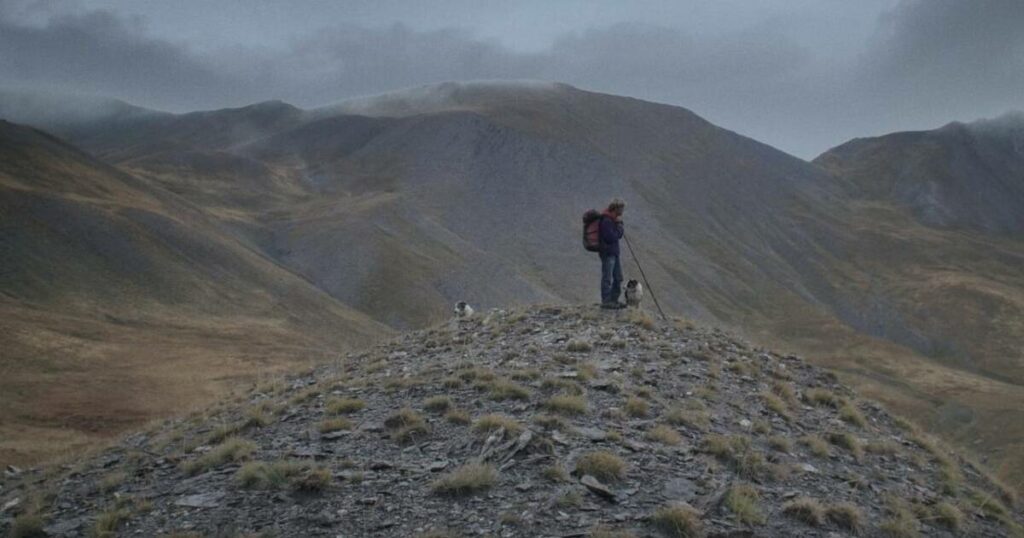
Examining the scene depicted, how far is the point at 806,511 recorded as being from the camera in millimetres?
8227

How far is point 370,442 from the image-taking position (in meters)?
9.65

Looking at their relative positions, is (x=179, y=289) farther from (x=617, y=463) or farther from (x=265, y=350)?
(x=617, y=463)

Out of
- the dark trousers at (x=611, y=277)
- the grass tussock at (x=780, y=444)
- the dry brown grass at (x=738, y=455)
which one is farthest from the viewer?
the dark trousers at (x=611, y=277)

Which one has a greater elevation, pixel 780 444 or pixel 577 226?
pixel 577 226

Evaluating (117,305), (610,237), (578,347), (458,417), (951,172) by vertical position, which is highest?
(951,172)

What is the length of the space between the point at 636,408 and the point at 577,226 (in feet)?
275

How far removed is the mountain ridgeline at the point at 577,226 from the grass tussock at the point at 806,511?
99.4 ft

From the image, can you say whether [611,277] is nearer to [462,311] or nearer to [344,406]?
[462,311]

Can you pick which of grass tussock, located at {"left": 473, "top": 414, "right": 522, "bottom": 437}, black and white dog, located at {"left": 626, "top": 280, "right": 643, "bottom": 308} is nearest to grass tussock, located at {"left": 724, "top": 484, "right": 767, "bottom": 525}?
grass tussock, located at {"left": 473, "top": 414, "right": 522, "bottom": 437}

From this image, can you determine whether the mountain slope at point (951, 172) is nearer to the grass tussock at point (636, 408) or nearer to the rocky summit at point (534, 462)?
the rocky summit at point (534, 462)

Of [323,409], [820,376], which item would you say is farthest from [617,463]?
[820,376]

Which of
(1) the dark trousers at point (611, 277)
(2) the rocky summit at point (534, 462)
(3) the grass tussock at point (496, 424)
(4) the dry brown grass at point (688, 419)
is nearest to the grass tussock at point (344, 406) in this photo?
(2) the rocky summit at point (534, 462)

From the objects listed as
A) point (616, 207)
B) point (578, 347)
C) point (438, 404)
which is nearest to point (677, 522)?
point (438, 404)

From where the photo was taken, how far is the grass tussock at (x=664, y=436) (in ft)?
31.8
